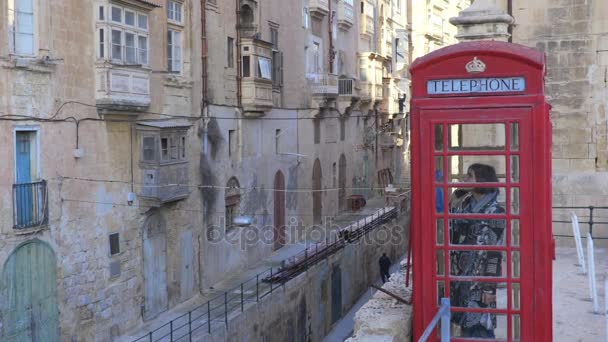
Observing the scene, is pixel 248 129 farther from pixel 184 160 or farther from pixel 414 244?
pixel 414 244

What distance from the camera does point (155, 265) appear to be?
1969 centimetres

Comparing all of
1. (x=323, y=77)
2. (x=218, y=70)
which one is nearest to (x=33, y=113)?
(x=218, y=70)

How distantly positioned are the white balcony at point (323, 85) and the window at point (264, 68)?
5708 mm

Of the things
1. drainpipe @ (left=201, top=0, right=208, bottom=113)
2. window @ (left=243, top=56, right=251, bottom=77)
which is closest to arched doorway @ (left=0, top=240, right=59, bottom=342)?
drainpipe @ (left=201, top=0, right=208, bottom=113)

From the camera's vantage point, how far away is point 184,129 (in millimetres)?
20219

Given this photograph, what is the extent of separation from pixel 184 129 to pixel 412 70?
45.8 feet

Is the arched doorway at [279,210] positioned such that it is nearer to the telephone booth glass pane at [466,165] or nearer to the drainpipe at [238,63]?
the drainpipe at [238,63]

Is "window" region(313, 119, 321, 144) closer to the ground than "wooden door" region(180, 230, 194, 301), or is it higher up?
higher up

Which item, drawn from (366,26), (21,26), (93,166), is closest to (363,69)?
(366,26)

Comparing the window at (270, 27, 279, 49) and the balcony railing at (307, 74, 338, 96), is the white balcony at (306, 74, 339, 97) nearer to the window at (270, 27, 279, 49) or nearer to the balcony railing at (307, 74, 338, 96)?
the balcony railing at (307, 74, 338, 96)

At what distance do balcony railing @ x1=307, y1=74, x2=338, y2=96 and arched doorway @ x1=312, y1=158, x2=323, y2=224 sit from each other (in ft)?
9.73

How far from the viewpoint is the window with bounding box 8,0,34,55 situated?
14.2 m

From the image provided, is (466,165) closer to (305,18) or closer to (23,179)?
(23,179)

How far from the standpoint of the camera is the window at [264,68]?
25281mm
